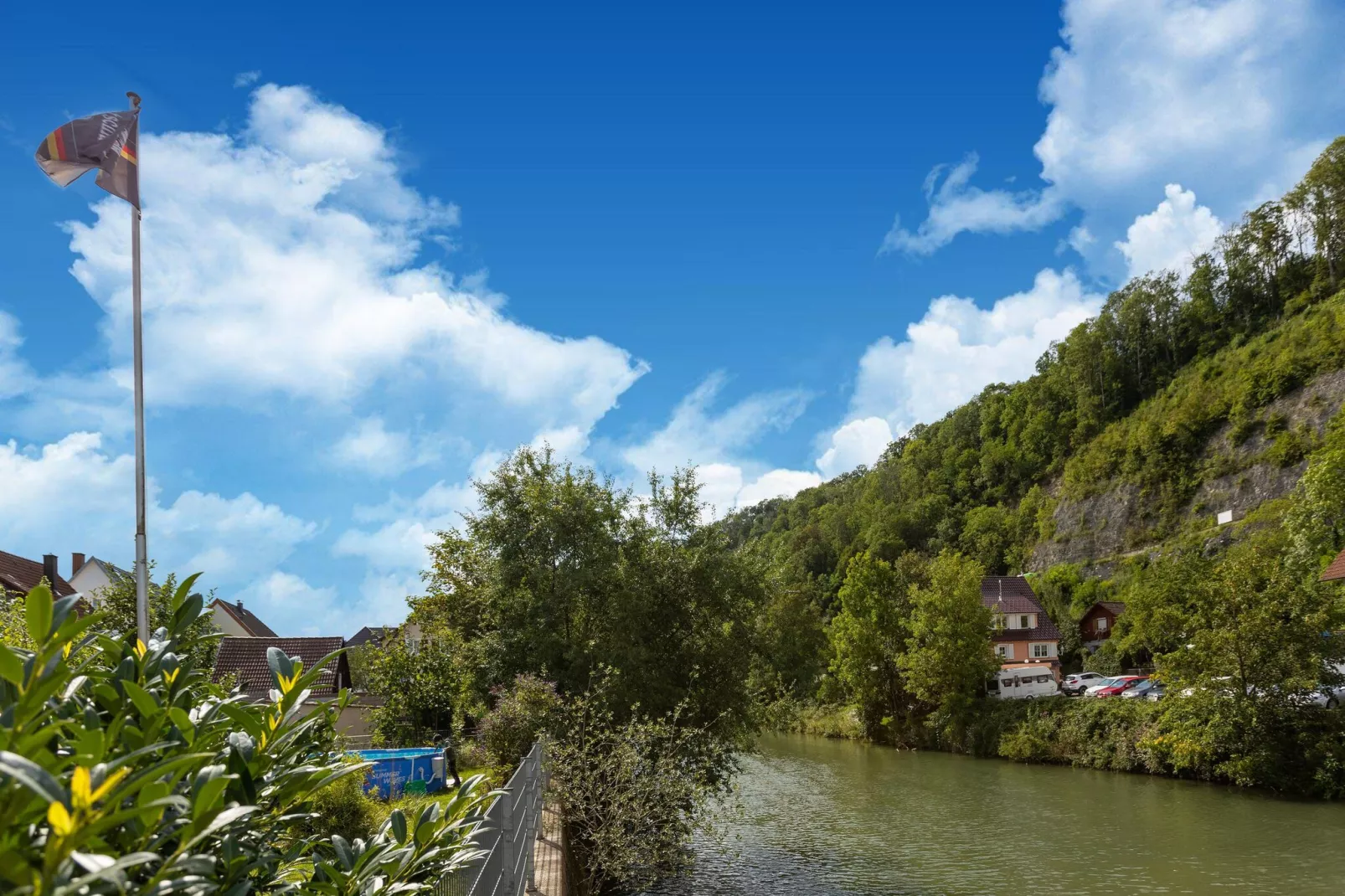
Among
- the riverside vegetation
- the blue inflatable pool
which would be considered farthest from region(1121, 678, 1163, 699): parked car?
the blue inflatable pool

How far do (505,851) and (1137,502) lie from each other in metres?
80.4

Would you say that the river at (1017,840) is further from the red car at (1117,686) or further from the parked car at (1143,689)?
the red car at (1117,686)

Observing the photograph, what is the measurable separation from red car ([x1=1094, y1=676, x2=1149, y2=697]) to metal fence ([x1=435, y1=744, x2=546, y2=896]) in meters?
37.0

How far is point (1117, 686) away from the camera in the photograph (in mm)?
Result: 44719

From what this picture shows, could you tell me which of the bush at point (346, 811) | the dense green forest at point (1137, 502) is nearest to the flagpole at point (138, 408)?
the bush at point (346, 811)

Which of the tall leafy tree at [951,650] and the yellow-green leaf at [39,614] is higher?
the yellow-green leaf at [39,614]

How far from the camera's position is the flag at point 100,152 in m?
11.8

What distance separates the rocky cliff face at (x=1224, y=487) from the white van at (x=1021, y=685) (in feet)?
96.1

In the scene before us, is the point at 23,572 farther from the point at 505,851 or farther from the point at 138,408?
the point at 505,851

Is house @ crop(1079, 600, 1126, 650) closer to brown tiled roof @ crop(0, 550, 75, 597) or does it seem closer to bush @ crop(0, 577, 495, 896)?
brown tiled roof @ crop(0, 550, 75, 597)

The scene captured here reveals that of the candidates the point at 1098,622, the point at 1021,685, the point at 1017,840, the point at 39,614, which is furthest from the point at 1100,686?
the point at 39,614

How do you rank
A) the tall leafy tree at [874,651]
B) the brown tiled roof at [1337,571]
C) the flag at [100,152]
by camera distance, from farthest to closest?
1. the tall leafy tree at [874,651]
2. the brown tiled roof at [1337,571]
3. the flag at [100,152]

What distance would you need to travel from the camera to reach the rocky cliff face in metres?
64.8

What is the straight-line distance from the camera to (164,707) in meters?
2.45
